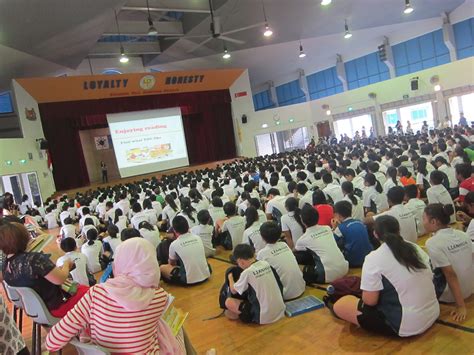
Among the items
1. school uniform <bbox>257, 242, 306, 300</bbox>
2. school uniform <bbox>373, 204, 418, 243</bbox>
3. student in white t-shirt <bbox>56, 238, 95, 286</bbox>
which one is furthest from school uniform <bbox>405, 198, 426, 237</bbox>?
student in white t-shirt <bbox>56, 238, 95, 286</bbox>

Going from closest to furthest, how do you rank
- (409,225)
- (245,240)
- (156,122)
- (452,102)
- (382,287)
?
1. (382,287)
2. (409,225)
3. (245,240)
4. (452,102)
5. (156,122)

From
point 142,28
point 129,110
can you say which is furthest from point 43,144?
point 142,28

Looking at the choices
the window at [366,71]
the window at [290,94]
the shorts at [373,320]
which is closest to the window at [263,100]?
the window at [290,94]

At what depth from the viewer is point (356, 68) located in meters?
21.8

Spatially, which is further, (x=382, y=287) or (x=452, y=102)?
(x=452, y=102)

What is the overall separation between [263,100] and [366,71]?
9.24m

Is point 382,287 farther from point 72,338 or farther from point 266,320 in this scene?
point 72,338

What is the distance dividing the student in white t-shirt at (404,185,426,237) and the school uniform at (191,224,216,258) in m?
2.62

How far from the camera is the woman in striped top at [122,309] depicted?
1.72m

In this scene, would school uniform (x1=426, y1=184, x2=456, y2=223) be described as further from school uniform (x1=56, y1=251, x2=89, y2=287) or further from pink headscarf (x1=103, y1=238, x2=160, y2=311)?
school uniform (x1=56, y1=251, x2=89, y2=287)

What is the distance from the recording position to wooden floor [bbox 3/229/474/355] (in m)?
2.46

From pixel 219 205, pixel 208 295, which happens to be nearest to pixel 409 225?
pixel 208 295

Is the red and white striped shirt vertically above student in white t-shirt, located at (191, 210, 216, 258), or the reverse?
the red and white striped shirt

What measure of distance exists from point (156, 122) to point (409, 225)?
14.8m
